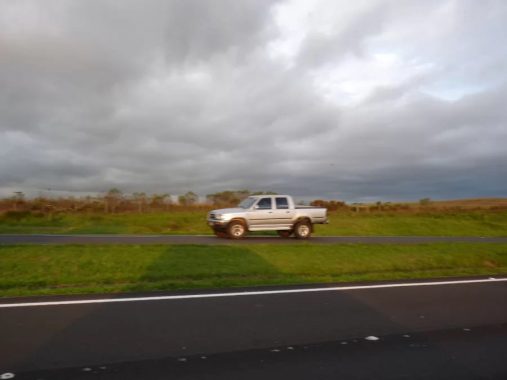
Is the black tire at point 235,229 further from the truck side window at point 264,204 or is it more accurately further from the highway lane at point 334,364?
the highway lane at point 334,364

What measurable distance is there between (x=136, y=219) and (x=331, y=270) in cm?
2339

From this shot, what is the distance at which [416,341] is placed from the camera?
5.79 meters

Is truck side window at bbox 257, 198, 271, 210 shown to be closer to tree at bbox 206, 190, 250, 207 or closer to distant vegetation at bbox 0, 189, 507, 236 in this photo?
distant vegetation at bbox 0, 189, 507, 236

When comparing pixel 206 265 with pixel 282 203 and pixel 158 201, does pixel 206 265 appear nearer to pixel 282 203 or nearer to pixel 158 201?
pixel 282 203

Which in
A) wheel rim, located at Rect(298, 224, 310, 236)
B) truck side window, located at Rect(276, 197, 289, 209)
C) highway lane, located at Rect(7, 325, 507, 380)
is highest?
truck side window, located at Rect(276, 197, 289, 209)

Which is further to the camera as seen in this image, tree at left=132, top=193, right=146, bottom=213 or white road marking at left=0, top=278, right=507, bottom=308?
tree at left=132, top=193, right=146, bottom=213

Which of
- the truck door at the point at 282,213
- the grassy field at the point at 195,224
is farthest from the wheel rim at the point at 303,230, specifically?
the grassy field at the point at 195,224

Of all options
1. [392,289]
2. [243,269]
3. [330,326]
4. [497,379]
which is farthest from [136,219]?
[497,379]

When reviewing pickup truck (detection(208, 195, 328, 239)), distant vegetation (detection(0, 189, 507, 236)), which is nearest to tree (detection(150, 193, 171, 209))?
distant vegetation (detection(0, 189, 507, 236))

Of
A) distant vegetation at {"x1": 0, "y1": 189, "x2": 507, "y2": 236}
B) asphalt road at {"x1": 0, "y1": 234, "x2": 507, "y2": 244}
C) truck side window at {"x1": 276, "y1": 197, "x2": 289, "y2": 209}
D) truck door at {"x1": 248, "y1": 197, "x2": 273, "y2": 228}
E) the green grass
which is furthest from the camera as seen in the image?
distant vegetation at {"x1": 0, "y1": 189, "x2": 507, "y2": 236}

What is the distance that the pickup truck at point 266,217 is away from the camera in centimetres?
1994

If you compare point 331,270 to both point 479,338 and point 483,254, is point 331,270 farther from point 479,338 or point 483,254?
point 483,254

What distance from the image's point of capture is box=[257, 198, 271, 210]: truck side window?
20438 mm

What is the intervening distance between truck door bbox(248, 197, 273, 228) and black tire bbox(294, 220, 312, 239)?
1.41 metres
